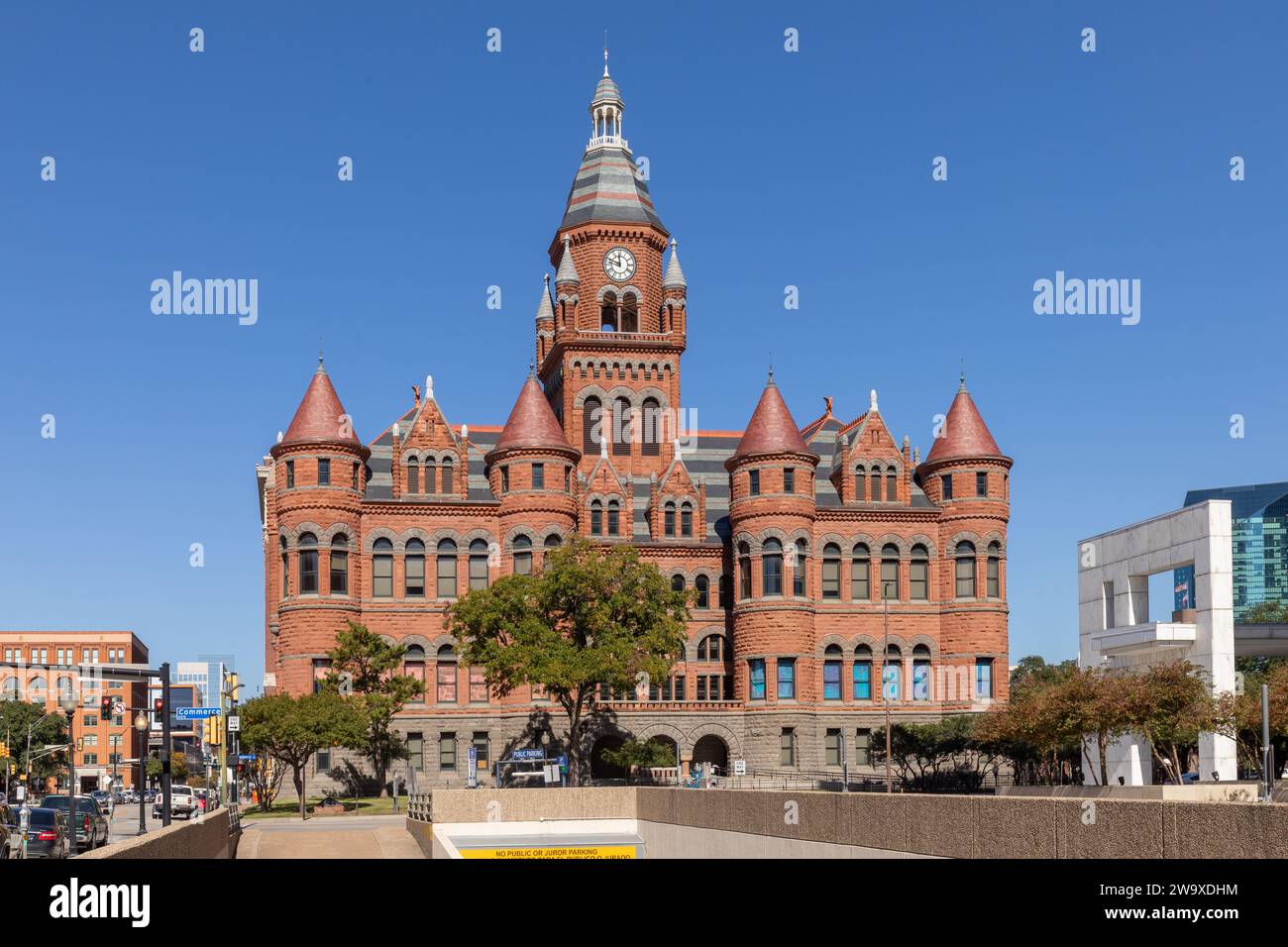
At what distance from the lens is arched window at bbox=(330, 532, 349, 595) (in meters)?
77.1

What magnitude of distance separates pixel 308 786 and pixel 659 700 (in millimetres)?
18023

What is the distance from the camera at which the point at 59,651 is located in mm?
191375

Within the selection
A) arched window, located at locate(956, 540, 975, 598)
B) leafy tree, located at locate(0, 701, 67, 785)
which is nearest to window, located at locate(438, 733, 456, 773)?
arched window, located at locate(956, 540, 975, 598)

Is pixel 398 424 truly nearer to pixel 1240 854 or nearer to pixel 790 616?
pixel 790 616

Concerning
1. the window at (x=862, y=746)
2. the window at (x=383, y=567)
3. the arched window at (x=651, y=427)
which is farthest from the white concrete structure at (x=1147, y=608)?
the window at (x=383, y=567)

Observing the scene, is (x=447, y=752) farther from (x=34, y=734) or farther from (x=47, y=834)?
(x=34, y=734)

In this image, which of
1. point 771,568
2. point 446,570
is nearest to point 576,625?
point 446,570

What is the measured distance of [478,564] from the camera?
79.6m

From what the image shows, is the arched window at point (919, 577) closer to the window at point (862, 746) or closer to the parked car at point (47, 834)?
the window at point (862, 746)

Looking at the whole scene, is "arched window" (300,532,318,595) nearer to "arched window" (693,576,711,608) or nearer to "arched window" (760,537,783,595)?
"arched window" (693,576,711,608)

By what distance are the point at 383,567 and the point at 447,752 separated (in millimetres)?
9812

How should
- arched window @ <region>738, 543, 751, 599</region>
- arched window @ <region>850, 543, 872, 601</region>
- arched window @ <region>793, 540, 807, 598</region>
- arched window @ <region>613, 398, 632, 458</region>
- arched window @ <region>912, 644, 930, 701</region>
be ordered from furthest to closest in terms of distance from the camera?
arched window @ <region>613, 398, 632, 458</region> → arched window @ <region>850, 543, 872, 601</region> → arched window @ <region>912, 644, 930, 701</region> → arched window @ <region>738, 543, 751, 599</region> → arched window @ <region>793, 540, 807, 598</region>

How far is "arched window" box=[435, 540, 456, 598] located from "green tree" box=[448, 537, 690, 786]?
5968 mm
